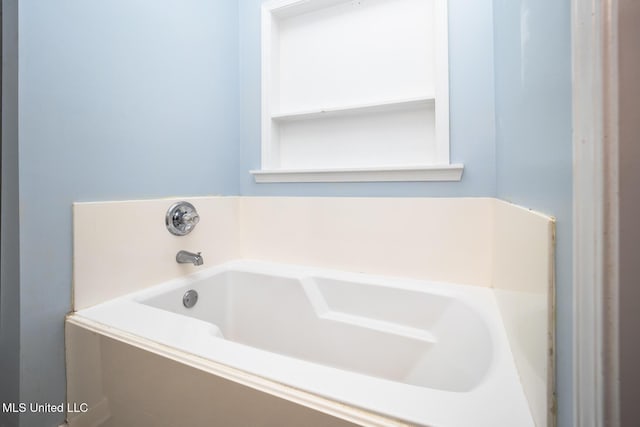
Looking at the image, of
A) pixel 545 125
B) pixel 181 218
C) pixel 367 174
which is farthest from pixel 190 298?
pixel 545 125

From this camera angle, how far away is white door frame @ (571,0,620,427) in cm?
25

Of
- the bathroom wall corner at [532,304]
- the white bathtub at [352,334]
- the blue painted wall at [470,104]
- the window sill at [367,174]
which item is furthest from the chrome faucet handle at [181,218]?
the bathroom wall corner at [532,304]

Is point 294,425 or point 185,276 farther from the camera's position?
point 185,276

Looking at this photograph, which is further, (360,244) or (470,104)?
(360,244)

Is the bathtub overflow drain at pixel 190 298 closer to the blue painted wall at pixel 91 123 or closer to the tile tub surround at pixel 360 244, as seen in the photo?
the tile tub surround at pixel 360 244

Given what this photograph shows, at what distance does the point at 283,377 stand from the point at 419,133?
3.32 feet

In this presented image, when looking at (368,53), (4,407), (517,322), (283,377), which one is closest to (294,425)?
(283,377)

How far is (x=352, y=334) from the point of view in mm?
1003

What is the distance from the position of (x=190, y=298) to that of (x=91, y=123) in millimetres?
688

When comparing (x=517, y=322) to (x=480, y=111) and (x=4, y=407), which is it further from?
(x=4, y=407)

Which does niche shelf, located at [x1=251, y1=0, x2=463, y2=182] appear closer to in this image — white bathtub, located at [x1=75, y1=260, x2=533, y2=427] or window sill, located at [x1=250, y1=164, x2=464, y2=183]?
window sill, located at [x1=250, y1=164, x2=464, y2=183]

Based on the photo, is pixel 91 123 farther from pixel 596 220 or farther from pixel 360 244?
pixel 596 220

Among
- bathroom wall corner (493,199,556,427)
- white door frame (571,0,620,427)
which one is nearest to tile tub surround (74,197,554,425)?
bathroom wall corner (493,199,556,427)

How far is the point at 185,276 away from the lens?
1.12 metres
